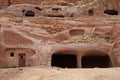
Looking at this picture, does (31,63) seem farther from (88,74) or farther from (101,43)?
(88,74)

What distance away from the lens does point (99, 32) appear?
40.1 metres

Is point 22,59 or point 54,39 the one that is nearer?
point 22,59

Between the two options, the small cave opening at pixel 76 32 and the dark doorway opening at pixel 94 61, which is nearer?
the dark doorway opening at pixel 94 61

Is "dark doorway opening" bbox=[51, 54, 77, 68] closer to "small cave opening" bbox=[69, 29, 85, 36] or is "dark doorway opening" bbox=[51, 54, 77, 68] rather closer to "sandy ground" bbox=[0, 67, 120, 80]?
"small cave opening" bbox=[69, 29, 85, 36]

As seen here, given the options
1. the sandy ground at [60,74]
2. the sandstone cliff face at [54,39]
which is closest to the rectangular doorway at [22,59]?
the sandstone cliff face at [54,39]

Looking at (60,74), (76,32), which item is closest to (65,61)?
(76,32)

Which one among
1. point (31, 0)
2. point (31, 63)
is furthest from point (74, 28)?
point (31, 0)

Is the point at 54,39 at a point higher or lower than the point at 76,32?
lower

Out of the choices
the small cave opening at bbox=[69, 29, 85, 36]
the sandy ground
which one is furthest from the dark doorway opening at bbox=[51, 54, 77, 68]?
the sandy ground

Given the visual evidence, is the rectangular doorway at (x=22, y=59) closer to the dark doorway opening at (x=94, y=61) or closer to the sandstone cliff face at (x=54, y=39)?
the sandstone cliff face at (x=54, y=39)

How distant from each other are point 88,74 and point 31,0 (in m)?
36.7

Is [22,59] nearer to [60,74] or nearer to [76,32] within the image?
[76,32]

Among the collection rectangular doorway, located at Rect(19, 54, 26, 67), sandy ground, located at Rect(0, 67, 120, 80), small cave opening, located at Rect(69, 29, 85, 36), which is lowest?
rectangular doorway, located at Rect(19, 54, 26, 67)

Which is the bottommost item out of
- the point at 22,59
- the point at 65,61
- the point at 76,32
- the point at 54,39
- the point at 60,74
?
the point at 65,61
